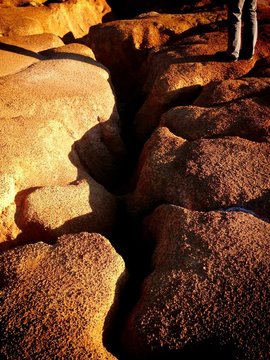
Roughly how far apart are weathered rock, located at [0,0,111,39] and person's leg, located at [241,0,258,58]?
10.4 ft

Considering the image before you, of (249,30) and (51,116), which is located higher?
(249,30)

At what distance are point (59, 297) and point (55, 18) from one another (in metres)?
5.55

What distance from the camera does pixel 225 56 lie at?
11.7ft

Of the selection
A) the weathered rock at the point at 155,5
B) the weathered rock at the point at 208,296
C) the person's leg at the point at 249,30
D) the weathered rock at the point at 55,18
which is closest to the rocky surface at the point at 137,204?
the weathered rock at the point at 208,296

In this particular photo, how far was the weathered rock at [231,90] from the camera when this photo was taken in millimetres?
2904

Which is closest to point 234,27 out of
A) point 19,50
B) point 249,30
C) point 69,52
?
point 249,30

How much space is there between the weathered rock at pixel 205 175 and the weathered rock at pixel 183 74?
0.99 metres

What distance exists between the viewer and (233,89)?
2.98 m

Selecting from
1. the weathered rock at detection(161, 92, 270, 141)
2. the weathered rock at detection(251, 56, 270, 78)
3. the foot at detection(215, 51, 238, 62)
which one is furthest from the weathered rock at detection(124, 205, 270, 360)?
the foot at detection(215, 51, 238, 62)

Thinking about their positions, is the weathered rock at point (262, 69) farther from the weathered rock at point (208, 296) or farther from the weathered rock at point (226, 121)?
the weathered rock at point (208, 296)

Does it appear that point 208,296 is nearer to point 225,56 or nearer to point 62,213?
point 62,213

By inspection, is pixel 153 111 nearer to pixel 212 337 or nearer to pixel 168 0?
pixel 212 337

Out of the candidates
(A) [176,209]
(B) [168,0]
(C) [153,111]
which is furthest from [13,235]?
(B) [168,0]

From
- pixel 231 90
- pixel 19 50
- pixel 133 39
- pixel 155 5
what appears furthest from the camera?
pixel 155 5
